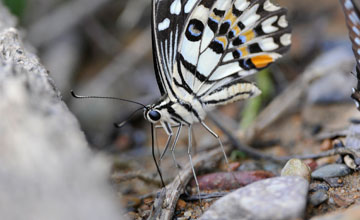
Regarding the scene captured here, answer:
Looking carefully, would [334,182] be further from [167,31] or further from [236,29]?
[167,31]

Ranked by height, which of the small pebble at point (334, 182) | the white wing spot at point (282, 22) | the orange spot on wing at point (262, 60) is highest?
the white wing spot at point (282, 22)

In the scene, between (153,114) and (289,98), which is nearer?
(153,114)

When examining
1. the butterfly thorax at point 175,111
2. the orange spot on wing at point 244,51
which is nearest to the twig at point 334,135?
the orange spot on wing at point 244,51

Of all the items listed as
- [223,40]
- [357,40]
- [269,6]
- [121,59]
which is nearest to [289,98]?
[269,6]

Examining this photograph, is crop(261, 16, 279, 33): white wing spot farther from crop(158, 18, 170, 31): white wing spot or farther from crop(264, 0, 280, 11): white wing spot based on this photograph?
crop(158, 18, 170, 31): white wing spot

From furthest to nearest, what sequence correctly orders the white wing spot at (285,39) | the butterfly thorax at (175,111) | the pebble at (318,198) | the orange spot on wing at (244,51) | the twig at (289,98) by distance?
the twig at (289,98) → the white wing spot at (285,39) → the orange spot on wing at (244,51) → the butterfly thorax at (175,111) → the pebble at (318,198)

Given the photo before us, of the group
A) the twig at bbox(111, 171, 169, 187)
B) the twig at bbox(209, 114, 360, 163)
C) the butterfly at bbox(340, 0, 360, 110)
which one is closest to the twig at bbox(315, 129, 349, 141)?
the twig at bbox(209, 114, 360, 163)

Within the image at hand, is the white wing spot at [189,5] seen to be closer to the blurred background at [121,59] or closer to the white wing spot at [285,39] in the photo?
the white wing spot at [285,39]

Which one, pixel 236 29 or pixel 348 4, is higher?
pixel 236 29
